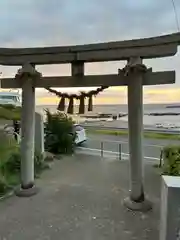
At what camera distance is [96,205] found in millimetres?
5277

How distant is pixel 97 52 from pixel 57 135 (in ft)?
18.3

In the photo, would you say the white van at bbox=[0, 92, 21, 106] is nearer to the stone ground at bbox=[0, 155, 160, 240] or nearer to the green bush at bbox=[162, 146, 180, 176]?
the stone ground at bbox=[0, 155, 160, 240]

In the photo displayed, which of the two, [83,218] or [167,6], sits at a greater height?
[167,6]

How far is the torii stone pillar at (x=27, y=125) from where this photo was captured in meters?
5.74

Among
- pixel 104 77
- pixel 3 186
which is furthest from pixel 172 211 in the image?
pixel 3 186

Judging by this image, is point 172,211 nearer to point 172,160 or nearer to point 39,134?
point 172,160

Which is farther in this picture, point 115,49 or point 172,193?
point 115,49

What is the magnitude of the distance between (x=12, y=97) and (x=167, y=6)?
1255 cm

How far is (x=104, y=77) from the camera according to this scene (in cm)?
537

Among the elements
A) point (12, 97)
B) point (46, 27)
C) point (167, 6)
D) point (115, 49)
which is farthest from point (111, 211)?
point (12, 97)

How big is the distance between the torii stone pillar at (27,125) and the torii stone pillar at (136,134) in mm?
1962

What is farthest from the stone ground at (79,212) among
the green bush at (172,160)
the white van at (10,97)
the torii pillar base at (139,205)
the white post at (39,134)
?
the white van at (10,97)

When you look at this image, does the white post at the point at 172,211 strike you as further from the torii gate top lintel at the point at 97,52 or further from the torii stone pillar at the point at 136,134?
the torii gate top lintel at the point at 97,52

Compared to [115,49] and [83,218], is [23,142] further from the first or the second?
[115,49]
